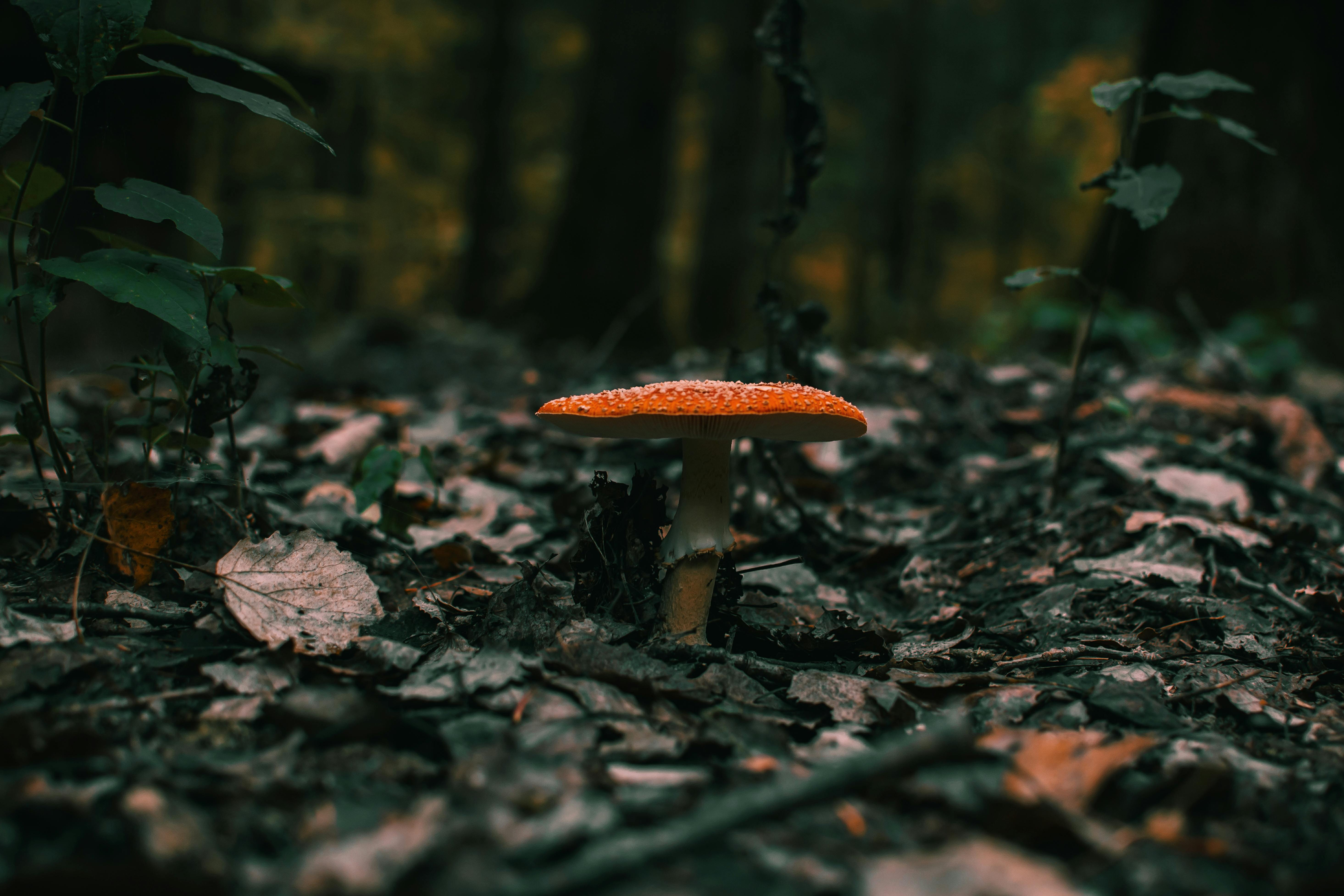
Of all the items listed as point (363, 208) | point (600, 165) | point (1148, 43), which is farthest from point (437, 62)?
point (1148, 43)

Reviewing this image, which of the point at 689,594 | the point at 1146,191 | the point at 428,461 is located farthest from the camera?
the point at 428,461

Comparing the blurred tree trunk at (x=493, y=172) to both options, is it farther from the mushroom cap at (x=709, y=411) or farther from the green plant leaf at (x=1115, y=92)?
the mushroom cap at (x=709, y=411)

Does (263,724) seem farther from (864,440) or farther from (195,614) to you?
(864,440)

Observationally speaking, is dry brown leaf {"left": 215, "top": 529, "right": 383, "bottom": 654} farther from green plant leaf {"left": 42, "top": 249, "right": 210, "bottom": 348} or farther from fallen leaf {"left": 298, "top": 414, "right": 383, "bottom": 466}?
fallen leaf {"left": 298, "top": 414, "right": 383, "bottom": 466}

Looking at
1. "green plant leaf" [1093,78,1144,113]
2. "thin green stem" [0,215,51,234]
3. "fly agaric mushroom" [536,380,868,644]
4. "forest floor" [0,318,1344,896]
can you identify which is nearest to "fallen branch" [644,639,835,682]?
"forest floor" [0,318,1344,896]

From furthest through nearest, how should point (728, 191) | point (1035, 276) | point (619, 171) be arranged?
point (728, 191)
point (619, 171)
point (1035, 276)

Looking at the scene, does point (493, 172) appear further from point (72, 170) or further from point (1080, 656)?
point (1080, 656)

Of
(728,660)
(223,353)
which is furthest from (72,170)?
(728,660)
